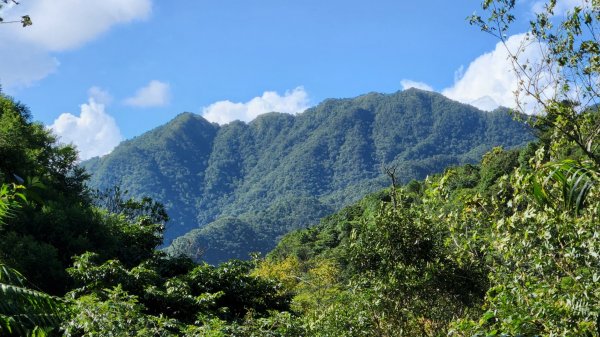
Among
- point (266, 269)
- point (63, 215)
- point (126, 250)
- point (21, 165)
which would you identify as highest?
point (21, 165)

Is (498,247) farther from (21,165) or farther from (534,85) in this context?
(21,165)

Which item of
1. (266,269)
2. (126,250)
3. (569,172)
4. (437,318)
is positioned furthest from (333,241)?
(569,172)

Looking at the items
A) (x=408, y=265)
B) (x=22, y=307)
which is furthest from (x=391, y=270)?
(x=22, y=307)

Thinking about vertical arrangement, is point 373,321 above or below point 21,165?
below

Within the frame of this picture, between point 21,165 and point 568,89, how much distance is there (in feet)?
60.5

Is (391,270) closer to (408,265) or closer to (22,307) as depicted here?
(408,265)

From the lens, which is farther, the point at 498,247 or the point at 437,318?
the point at 437,318

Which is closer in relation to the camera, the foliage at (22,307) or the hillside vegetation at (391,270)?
the foliage at (22,307)

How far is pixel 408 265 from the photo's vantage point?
28.9ft

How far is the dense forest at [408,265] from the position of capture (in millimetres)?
3805

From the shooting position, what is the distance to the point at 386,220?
29.3ft

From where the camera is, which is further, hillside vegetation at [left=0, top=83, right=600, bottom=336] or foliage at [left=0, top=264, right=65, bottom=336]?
hillside vegetation at [left=0, top=83, right=600, bottom=336]

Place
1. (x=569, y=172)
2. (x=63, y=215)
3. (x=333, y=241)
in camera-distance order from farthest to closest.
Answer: (x=333, y=241) → (x=63, y=215) → (x=569, y=172)

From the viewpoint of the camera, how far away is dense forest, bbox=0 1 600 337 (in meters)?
3.80
